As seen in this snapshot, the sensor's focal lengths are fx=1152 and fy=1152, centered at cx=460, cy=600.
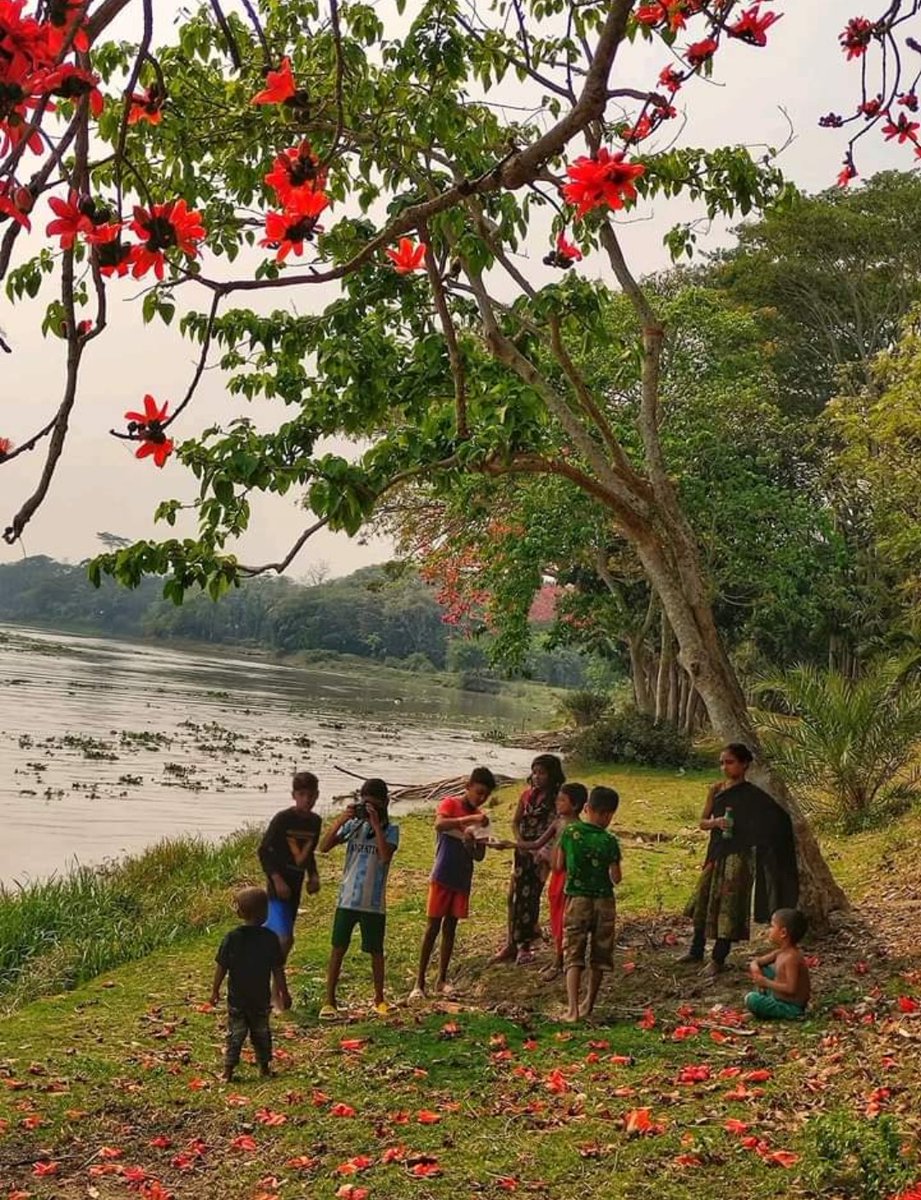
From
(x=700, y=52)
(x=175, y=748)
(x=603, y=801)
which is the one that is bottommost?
(x=175, y=748)

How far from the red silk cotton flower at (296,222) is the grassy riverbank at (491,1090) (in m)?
3.72

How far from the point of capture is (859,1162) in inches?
166

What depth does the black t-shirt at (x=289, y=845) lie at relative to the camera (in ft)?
24.7

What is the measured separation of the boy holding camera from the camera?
7.45 m

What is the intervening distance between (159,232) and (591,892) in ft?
16.8

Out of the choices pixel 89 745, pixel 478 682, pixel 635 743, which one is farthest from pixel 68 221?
pixel 478 682

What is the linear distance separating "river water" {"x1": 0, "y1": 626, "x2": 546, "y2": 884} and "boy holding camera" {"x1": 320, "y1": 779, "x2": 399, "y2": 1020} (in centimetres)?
705

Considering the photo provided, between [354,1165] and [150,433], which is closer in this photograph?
[150,433]

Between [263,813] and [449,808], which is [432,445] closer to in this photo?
[449,808]

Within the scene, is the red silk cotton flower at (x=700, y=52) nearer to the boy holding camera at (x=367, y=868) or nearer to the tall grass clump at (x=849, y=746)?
the boy holding camera at (x=367, y=868)

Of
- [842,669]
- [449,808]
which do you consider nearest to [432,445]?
[449,808]

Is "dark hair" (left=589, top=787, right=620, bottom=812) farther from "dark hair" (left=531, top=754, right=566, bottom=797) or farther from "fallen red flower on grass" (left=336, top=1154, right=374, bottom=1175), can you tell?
"fallen red flower on grass" (left=336, top=1154, right=374, bottom=1175)

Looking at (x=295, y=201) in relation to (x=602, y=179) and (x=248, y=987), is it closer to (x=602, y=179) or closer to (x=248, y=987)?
(x=602, y=179)

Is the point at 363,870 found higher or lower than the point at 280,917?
higher
